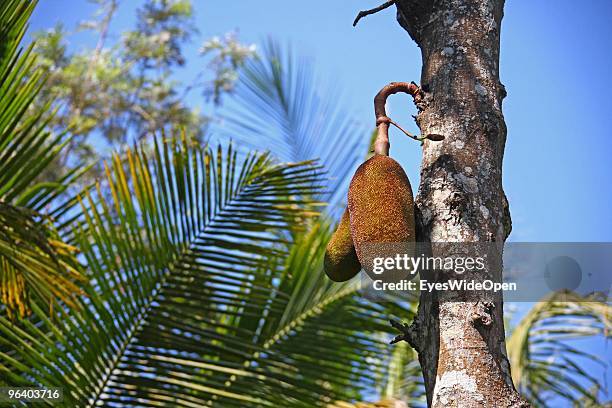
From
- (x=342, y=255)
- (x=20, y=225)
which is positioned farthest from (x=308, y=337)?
(x=342, y=255)

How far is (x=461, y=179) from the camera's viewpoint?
137 cm

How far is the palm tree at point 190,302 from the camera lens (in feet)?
8.32

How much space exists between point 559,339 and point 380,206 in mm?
3049

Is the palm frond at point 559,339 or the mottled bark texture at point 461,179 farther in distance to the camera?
the palm frond at point 559,339

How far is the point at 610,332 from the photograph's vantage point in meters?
3.78

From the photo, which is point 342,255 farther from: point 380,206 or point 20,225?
point 20,225

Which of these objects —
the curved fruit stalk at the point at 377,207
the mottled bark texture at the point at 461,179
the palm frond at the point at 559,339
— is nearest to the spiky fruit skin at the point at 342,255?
the curved fruit stalk at the point at 377,207

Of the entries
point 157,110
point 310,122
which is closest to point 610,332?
point 310,122

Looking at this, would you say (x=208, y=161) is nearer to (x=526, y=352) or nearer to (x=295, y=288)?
(x=295, y=288)

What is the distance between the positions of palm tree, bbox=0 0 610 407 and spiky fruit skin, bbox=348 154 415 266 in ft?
3.37

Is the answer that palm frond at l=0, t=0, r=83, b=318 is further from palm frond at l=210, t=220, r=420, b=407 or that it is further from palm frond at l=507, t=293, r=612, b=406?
palm frond at l=507, t=293, r=612, b=406

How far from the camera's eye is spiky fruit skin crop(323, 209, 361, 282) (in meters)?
1.42

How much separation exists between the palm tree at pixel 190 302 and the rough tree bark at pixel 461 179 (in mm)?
1002

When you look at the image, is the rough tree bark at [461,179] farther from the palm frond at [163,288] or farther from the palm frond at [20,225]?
the palm frond at [163,288]
